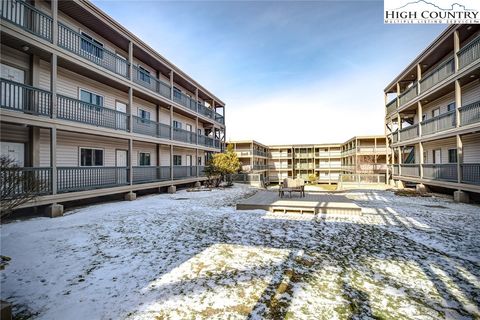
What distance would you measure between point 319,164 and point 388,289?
50.9 meters

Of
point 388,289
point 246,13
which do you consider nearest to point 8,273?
point 388,289

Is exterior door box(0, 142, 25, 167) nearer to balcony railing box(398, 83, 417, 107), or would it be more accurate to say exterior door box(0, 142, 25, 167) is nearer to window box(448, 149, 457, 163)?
window box(448, 149, 457, 163)

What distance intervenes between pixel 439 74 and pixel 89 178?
23.1m

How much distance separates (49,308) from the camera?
337 cm

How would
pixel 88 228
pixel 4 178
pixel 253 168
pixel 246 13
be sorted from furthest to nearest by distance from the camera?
pixel 253 168, pixel 246 13, pixel 88 228, pixel 4 178

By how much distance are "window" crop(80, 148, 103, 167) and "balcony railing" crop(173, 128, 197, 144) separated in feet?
22.4

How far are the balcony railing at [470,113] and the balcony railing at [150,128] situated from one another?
19604 mm

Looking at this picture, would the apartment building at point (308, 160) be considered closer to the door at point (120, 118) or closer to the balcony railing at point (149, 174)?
the balcony railing at point (149, 174)

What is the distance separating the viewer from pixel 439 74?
1564 cm

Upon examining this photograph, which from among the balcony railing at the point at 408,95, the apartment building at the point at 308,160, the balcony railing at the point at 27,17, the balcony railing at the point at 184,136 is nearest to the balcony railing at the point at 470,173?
the balcony railing at the point at 408,95

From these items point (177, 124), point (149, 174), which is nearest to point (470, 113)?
point (149, 174)

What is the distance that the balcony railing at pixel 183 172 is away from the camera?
771 inches

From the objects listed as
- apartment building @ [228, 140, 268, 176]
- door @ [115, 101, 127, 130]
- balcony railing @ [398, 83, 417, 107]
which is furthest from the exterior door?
apartment building @ [228, 140, 268, 176]

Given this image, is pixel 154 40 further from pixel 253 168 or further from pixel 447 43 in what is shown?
pixel 253 168
